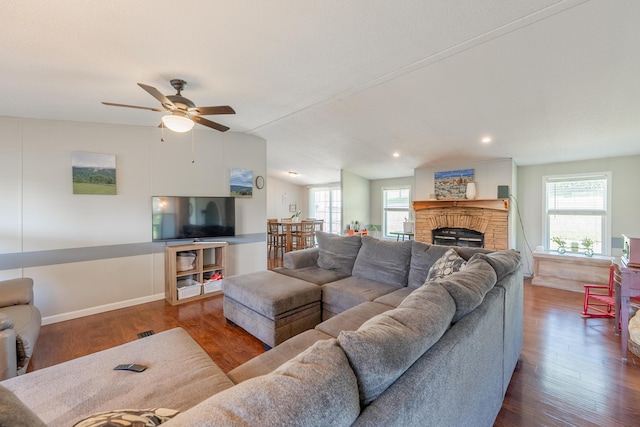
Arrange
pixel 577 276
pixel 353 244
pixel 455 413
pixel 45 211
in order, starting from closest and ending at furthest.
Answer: pixel 455 413, pixel 45 211, pixel 353 244, pixel 577 276

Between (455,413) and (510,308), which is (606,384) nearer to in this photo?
(510,308)

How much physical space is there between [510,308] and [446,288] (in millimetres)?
919

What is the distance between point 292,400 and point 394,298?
1.96 meters

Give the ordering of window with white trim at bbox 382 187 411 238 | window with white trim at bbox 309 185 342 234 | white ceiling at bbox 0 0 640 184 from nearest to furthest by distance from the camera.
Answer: white ceiling at bbox 0 0 640 184, window with white trim at bbox 382 187 411 238, window with white trim at bbox 309 185 342 234

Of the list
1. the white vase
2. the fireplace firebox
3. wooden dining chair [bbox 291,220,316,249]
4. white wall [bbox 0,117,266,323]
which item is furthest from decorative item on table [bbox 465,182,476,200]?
white wall [bbox 0,117,266,323]

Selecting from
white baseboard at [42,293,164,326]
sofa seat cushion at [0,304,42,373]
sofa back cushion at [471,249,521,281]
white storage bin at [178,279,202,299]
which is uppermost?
sofa back cushion at [471,249,521,281]

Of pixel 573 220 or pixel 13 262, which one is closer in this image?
pixel 13 262

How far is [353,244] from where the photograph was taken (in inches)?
134

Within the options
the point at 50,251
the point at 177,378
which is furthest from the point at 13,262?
the point at 177,378

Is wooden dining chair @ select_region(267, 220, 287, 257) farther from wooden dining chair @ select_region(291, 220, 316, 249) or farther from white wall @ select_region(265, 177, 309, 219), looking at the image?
white wall @ select_region(265, 177, 309, 219)

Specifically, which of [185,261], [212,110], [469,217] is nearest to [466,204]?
[469,217]

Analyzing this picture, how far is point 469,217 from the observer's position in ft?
17.6

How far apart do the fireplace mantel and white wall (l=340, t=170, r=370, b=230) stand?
180 cm

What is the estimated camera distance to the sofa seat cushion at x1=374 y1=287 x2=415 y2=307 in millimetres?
2325
